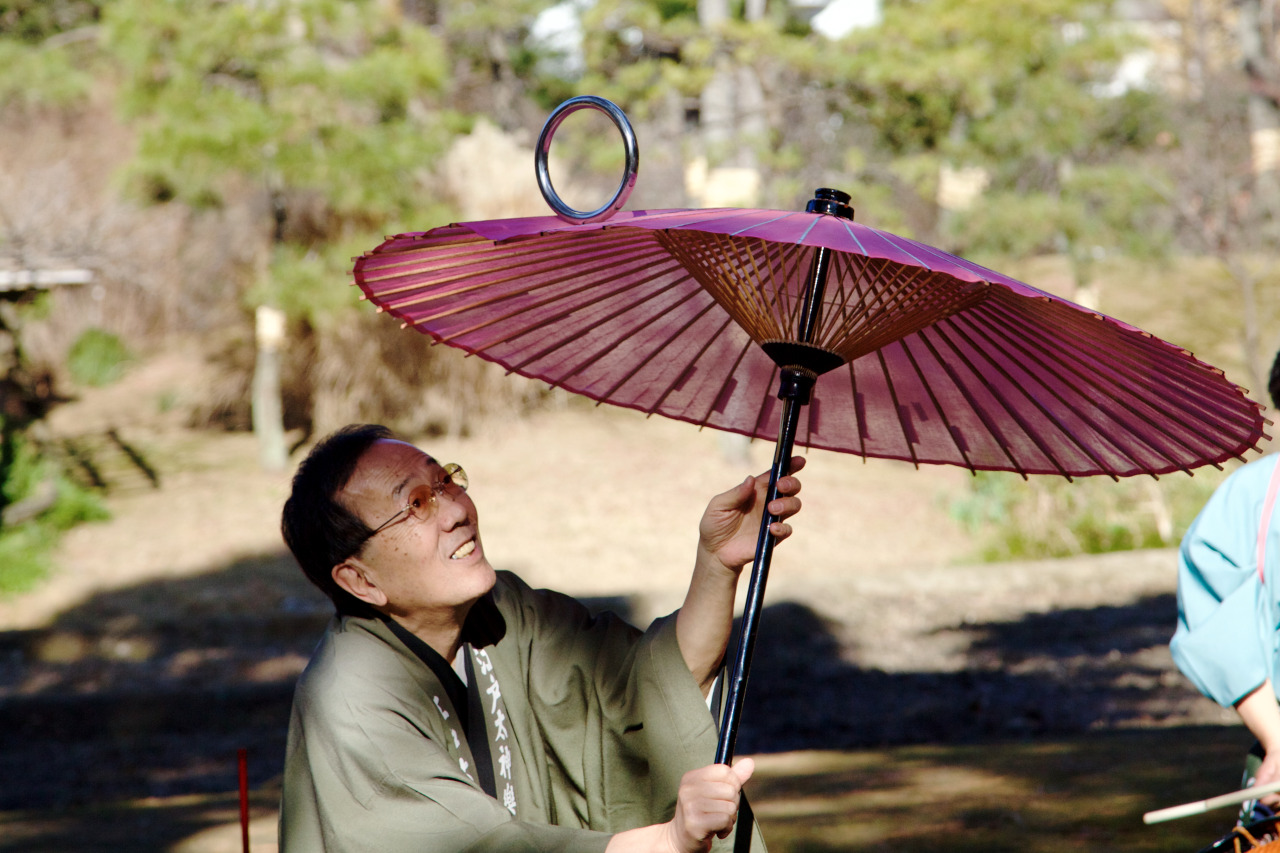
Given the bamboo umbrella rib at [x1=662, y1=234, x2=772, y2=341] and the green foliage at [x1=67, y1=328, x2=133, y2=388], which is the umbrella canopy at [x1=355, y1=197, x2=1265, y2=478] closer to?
the bamboo umbrella rib at [x1=662, y1=234, x2=772, y2=341]

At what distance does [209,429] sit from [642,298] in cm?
1074

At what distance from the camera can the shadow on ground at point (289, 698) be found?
5000mm

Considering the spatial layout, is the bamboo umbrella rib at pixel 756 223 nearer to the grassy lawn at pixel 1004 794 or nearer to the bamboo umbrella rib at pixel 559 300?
the bamboo umbrella rib at pixel 559 300

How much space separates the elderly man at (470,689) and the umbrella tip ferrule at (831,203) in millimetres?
405

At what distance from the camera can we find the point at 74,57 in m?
16.3

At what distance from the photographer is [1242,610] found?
2.05m

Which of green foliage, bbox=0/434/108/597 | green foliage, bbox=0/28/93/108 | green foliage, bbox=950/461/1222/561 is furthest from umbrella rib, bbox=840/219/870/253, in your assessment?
green foliage, bbox=0/28/93/108

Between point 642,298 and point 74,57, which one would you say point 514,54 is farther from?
point 642,298

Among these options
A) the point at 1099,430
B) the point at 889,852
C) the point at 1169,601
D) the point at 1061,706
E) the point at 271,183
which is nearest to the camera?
the point at 1099,430

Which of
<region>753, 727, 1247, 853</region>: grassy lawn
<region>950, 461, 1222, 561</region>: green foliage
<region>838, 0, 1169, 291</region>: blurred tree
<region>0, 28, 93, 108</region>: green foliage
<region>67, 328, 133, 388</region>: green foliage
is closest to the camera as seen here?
<region>753, 727, 1247, 853</region>: grassy lawn

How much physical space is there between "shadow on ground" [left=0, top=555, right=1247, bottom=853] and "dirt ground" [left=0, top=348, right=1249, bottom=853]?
0.05 feet

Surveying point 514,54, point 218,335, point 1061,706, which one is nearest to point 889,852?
point 1061,706

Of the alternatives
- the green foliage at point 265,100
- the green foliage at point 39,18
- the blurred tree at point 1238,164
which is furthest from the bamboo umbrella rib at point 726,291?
the green foliage at point 39,18

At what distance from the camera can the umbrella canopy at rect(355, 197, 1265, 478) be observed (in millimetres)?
1761
